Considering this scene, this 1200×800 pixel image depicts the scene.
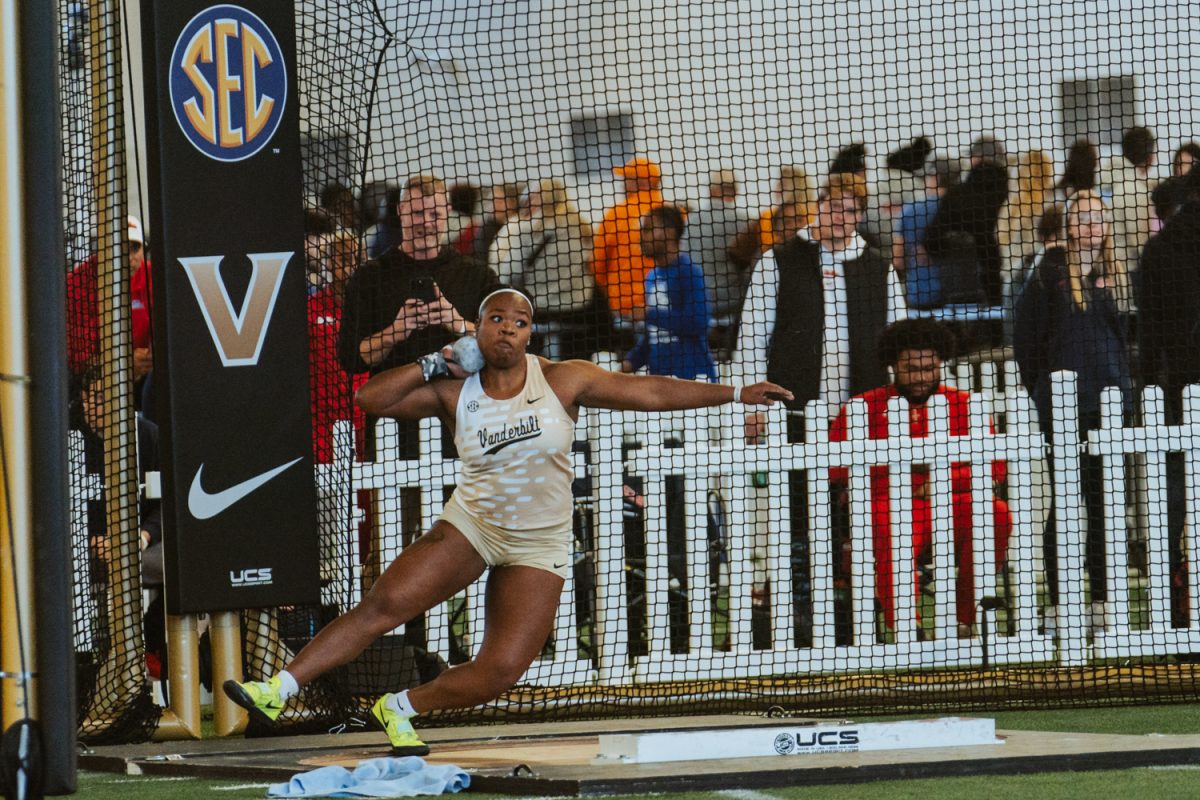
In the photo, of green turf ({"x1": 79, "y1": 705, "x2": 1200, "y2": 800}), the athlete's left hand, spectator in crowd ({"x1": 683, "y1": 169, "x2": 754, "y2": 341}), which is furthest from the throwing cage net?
green turf ({"x1": 79, "y1": 705, "x2": 1200, "y2": 800})

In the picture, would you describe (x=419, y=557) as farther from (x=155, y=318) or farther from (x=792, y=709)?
(x=792, y=709)

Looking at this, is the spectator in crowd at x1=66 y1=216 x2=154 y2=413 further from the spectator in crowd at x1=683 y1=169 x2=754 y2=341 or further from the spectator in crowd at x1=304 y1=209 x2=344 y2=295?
the spectator in crowd at x1=683 y1=169 x2=754 y2=341

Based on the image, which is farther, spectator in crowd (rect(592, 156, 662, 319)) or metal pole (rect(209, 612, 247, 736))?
spectator in crowd (rect(592, 156, 662, 319))

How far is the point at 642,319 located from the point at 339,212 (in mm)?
2537

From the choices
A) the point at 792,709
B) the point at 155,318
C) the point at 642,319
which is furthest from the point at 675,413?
the point at 155,318

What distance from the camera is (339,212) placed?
8.45 metres

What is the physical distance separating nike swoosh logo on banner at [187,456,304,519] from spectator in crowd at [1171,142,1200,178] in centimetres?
563

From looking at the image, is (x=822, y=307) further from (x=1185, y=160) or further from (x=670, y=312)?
(x=1185, y=160)

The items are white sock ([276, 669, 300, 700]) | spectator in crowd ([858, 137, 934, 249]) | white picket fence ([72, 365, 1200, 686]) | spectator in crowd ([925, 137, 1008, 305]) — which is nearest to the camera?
white sock ([276, 669, 300, 700])

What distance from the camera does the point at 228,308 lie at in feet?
25.4

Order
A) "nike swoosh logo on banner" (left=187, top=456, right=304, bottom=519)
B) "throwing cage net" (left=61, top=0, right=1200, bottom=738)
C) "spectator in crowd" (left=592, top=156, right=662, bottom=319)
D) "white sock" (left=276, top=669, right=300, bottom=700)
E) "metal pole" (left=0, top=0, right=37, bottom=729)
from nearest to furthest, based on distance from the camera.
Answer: "metal pole" (left=0, top=0, right=37, bottom=729) → "white sock" (left=276, top=669, right=300, bottom=700) → "nike swoosh logo on banner" (left=187, top=456, right=304, bottom=519) → "throwing cage net" (left=61, top=0, right=1200, bottom=738) → "spectator in crowd" (left=592, top=156, right=662, bottom=319)

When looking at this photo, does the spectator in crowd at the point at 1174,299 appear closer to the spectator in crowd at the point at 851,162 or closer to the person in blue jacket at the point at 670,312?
the spectator in crowd at the point at 851,162

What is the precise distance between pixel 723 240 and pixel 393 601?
21.2ft

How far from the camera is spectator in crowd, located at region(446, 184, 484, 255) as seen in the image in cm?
1081
